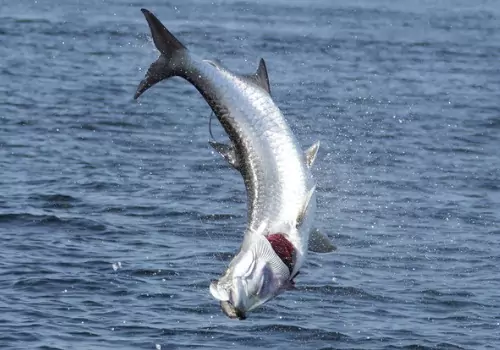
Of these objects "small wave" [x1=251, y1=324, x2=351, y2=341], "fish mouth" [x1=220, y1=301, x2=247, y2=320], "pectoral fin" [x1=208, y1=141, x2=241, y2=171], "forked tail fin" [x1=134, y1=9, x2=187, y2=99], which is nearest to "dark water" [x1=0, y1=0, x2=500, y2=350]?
"small wave" [x1=251, y1=324, x2=351, y2=341]

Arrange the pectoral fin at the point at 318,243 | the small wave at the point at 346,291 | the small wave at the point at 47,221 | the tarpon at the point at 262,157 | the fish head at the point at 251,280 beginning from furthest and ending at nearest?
1. the small wave at the point at 47,221
2. the small wave at the point at 346,291
3. the pectoral fin at the point at 318,243
4. the tarpon at the point at 262,157
5. the fish head at the point at 251,280

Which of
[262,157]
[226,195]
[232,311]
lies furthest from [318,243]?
[226,195]

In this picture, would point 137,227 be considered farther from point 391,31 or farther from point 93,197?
point 391,31

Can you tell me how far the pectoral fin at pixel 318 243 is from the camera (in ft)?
20.5

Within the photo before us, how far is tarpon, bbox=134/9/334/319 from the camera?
19.6ft

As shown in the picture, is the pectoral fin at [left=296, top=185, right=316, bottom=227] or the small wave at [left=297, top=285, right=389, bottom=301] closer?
the pectoral fin at [left=296, top=185, right=316, bottom=227]

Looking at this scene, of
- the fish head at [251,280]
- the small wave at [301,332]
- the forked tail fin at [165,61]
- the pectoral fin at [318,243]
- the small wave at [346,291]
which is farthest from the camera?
the small wave at [346,291]

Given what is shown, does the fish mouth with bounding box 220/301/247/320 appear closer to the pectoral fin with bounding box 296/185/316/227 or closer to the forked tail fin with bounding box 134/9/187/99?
the pectoral fin with bounding box 296/185/316/227

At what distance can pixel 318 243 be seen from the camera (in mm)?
6289

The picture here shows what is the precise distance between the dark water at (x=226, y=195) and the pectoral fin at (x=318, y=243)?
7.85 m

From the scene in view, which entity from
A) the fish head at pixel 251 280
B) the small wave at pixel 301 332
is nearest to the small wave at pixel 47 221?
the small wave at pixel 301 332

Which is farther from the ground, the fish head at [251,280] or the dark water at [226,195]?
the fish head at [251,280]

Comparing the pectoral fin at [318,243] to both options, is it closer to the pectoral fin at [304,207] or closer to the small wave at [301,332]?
the pectoral fin at [304,207]

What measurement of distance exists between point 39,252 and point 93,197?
3.27m
